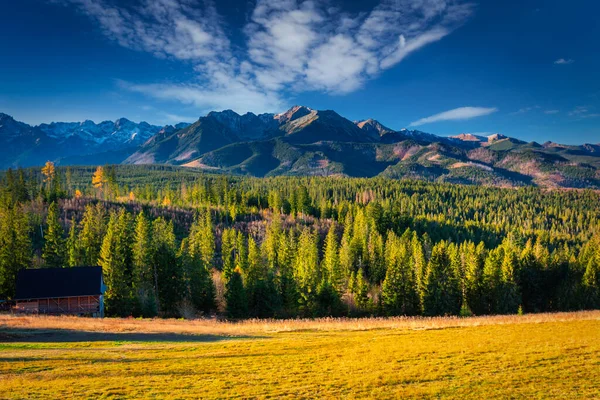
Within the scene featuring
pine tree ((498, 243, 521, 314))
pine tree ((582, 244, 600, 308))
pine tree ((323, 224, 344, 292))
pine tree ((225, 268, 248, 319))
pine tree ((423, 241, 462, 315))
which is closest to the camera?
pine tree ((225, 268, 248, 319))

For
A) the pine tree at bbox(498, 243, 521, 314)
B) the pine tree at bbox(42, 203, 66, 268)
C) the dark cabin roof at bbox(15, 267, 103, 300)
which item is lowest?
the pine tree at bbox(498, 243, 521, 314)

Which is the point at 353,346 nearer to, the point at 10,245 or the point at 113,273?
the point at 113,273

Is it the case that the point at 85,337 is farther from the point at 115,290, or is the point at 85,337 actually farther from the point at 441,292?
the point at 441,292

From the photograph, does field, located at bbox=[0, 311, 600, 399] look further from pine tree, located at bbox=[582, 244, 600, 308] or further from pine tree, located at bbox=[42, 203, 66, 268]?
pine tree, located at bbox=[582, 244, 600, 308]

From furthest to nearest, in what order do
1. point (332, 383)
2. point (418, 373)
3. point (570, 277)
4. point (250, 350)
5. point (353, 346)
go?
point (570, 277) → point (353, 346) → point (250, 350) → point (418, 373) → point (332, 383)

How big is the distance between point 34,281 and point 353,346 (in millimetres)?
51112

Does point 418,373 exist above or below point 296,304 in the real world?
above

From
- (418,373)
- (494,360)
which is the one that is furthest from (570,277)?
(418,373)

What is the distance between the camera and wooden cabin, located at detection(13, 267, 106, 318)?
5159 centimetres

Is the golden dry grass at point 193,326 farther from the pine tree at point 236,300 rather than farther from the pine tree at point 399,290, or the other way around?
the pine tree at point 399,290

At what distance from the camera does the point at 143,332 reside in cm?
3531

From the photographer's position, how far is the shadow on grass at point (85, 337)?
29484 mm

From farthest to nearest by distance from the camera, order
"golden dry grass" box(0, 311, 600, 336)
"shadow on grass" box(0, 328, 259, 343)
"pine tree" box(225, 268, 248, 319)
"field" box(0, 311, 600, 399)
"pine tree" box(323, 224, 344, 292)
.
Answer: "pine tree" box(323, 224, 344, 292) < "pine tree" box(225, 268, 248, 319) < "golden dry grass" box(0, 311, 600, 336) < "shadow on grass" box(0, 328, 259, 343) < "field" box(0, 311, 600, 399)

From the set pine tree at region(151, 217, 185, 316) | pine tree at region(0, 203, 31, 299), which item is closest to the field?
pine tree at region(151, 217, 185, 316)
